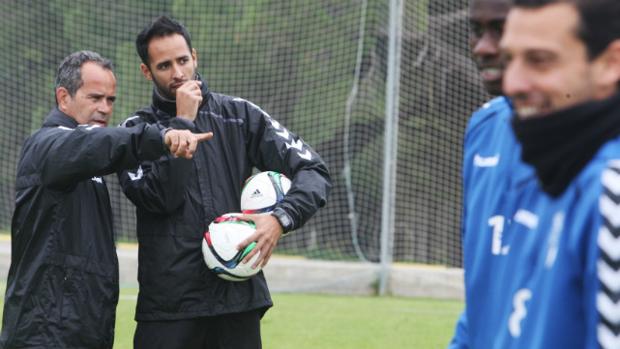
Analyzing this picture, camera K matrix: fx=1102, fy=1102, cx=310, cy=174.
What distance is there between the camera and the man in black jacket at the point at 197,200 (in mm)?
4539

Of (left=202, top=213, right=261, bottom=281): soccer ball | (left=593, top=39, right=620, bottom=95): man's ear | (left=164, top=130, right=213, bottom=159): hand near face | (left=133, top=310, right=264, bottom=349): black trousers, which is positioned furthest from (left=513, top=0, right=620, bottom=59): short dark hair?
(left=133, top=310, right=264, bottom=349): black trousers

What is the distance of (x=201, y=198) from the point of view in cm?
461

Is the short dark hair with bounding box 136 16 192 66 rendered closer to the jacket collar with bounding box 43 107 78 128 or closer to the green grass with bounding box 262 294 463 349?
the jacket collar with bounding box 43 107 78 128

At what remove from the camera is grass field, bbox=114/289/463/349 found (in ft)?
28.6

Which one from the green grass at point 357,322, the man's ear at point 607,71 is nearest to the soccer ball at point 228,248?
the man's ear at point 607,71

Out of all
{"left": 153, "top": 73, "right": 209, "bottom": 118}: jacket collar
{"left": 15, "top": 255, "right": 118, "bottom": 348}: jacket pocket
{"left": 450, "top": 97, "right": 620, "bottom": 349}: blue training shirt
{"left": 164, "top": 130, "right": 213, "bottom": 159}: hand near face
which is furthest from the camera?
{"left": 153, "top": 73, "right": 209, "bottom": 118}: jacket collar

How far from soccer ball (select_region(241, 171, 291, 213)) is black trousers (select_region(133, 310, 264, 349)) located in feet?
1.46

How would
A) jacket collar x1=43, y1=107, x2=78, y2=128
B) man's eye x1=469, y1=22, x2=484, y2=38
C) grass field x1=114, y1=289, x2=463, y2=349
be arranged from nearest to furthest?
1. man's eye x1=469, y1=22, x2=484, y2=38
2. jacket collar x1=43, y1=107, x2=78, y2=128
3. grass field x1=114, y1=289, x2=463, y2=349

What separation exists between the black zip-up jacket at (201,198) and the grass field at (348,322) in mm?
3682

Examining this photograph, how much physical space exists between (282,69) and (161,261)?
10.9 m

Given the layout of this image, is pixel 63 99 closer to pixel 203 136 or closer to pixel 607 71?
pixel 203 136

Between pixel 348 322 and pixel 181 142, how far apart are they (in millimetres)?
6008

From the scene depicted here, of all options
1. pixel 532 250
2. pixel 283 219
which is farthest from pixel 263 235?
pixel 532 250

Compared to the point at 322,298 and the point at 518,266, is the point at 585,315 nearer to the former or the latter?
the point at 518,266
